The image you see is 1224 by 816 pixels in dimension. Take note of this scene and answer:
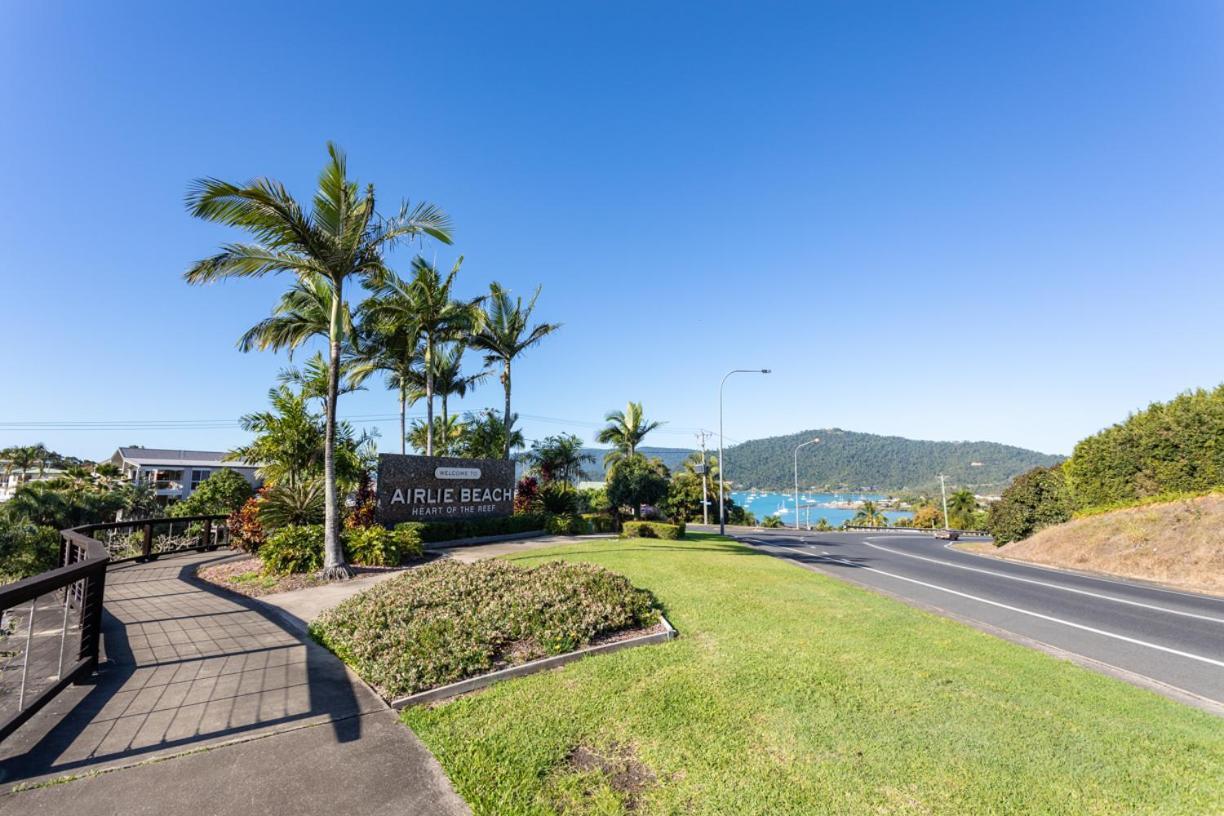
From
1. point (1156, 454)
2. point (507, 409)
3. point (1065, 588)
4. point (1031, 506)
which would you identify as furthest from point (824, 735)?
point (1031, 506)

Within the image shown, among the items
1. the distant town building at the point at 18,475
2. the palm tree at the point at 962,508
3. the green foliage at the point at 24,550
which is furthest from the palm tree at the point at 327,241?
the distant town building at the point at 18,475

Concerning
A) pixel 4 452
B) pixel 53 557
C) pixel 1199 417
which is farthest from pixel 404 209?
pixel 4 452

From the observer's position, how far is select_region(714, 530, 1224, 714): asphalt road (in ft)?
21.7

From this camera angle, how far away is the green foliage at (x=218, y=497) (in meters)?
27.5

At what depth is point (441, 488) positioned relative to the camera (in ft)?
55.3

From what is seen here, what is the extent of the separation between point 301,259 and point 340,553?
6.13 metres

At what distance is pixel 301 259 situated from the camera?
11.0 m

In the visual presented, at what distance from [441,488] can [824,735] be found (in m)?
14.5

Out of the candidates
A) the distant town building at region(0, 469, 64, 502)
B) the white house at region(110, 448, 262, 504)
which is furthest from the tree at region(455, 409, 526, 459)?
the distant town building at region(0, 469, 64, 502)

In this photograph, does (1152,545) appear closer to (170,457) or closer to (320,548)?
(320,548)

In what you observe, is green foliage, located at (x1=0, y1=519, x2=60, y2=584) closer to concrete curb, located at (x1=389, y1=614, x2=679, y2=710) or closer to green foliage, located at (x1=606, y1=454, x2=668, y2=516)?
green foliage, located at (x1=606, y1=454, x2=668, y2=516)

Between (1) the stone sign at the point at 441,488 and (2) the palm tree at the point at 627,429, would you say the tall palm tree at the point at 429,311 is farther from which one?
(2) the palm tree at the point at 627,429

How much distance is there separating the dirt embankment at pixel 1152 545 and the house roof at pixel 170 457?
71543mm

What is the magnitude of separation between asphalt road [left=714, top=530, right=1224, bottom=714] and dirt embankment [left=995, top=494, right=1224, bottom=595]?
1.21m
